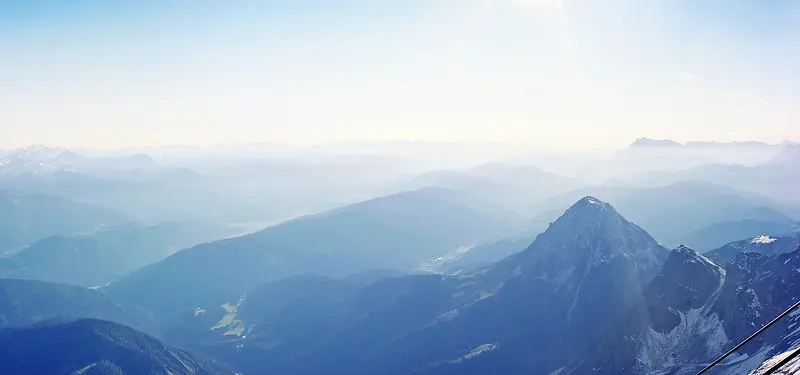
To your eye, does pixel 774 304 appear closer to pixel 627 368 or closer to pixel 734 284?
pixel 734 284

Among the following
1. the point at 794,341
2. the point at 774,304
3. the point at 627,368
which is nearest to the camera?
the point at 794,341

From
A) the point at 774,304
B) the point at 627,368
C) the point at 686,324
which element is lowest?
the point at 627,368

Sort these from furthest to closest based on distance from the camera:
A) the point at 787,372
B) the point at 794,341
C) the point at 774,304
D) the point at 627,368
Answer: the point at 627,368 → the point at 774,304 → the point at 794,341 → the point at 787,372

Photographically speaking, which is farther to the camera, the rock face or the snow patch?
the snow patch

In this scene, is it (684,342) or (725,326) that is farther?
(684,342)

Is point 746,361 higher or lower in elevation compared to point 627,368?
higher

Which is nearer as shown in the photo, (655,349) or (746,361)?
(746,361)

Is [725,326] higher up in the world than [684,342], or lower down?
higher up

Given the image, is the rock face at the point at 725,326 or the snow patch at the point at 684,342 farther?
the snow patch at the point at 684,342

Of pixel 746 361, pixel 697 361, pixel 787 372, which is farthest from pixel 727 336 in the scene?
pixel 787 372
